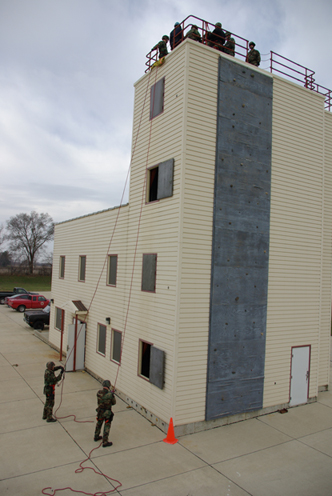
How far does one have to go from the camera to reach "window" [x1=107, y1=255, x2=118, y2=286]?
12.8 metres

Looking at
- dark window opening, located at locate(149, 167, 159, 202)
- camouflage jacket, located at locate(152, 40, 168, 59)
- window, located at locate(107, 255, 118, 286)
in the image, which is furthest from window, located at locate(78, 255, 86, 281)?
camouflage jacket, located at locate(152, 40, 168, 59)

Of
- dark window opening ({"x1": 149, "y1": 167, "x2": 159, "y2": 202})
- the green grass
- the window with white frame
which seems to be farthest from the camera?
the green grass

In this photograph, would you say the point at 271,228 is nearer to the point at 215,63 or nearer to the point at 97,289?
the point at 215,63

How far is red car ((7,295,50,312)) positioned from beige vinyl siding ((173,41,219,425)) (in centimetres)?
2337

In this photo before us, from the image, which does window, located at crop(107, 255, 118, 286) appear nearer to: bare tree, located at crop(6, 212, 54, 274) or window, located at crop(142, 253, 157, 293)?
window, located at crop(142, 253, 157, 293)

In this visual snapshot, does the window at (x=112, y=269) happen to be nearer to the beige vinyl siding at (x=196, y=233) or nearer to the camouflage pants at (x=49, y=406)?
the beige vinyl siding at (x=196, y=233)

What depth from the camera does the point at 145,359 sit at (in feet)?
34.2

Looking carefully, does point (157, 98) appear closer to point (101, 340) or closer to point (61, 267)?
point (101, 340)

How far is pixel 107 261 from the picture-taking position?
1320cm

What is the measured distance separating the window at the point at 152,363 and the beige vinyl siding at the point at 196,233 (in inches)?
21.8

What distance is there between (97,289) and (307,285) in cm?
783

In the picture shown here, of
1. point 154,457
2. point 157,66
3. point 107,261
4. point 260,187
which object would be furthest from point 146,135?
point 154,457

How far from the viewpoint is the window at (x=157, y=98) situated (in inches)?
408

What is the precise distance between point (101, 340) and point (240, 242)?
687 cm
